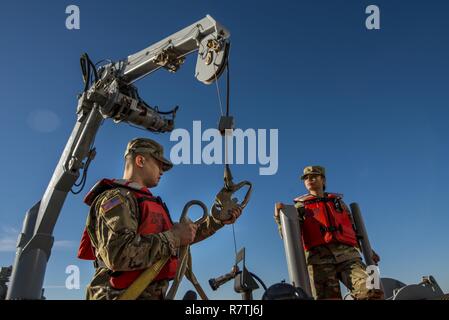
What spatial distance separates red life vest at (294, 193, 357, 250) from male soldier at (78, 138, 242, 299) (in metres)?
2.84

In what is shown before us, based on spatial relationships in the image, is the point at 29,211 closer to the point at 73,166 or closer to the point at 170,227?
the point at 73,166

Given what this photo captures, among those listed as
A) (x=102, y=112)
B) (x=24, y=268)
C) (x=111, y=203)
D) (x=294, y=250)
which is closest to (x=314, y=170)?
(x=294, y=250)

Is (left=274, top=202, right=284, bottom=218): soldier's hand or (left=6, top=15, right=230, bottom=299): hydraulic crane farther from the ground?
(left=6, top=15, right=230, bottom=299): hydraulic crane

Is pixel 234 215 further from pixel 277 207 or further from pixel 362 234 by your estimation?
pixel 362 234

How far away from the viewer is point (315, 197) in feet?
18.0

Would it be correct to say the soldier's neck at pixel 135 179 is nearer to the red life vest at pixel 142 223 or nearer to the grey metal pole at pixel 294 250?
the red life vest at pixel 142 223

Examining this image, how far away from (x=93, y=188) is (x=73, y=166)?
4944mm

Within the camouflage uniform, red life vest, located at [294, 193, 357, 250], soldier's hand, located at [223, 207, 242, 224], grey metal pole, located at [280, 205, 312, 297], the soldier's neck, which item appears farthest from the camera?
red life vest, located at [294, 193, 357, 250]

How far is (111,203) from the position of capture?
2.56m

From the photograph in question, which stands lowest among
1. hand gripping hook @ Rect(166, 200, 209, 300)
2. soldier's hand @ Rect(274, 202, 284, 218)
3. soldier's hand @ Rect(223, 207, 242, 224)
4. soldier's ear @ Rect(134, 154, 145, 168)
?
hand gripping hook @ Rect(166, 200, 209, 300)

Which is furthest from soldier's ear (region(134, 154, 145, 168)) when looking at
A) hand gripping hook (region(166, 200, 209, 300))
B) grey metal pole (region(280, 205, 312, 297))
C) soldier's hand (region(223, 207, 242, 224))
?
grey metal pole (region(280, 205, 312, 297))

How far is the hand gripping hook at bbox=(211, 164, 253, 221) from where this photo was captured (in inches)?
134

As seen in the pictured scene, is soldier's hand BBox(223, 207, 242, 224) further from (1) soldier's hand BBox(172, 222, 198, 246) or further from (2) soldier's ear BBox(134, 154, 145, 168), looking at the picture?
(2) soldier's ear BBox(134, 154, 145, 168)

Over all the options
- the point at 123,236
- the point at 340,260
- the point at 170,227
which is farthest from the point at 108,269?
the point at 340,260
